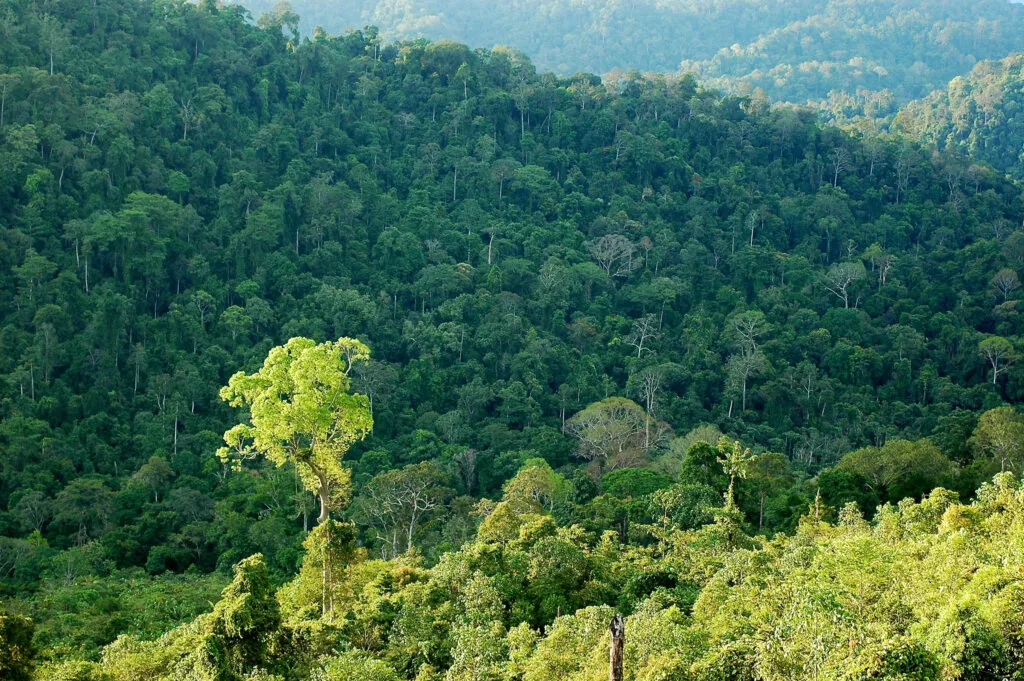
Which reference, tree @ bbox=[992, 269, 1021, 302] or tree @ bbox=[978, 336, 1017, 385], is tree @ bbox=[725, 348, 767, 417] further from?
tree @ bbox=[992, 269, 1021, 302]

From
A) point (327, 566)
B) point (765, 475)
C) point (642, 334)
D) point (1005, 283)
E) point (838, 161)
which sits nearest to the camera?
point (327, 566)

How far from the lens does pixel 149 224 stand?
4284 centimetres

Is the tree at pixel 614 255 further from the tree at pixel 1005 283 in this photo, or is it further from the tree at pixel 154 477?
the tree at pixel 154 477

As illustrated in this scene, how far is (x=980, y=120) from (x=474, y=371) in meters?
55.1

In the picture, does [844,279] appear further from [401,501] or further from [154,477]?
[154,477]

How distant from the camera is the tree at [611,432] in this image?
35.1 meters

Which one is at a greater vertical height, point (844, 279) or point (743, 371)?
point (844, 279)

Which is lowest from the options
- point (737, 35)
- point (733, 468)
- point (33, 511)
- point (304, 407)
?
point (33, 511)

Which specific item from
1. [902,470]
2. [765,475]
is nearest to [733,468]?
[765,475]

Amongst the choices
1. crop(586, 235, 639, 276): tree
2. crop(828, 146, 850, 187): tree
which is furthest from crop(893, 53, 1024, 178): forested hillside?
crop(586, 235, 639, 276): tree

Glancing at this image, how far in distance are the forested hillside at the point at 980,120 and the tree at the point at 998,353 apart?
3378 cm

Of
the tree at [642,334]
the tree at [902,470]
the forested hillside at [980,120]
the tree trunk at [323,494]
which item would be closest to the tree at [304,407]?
the tree trunk at [323,494]

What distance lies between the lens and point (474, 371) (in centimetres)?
4266

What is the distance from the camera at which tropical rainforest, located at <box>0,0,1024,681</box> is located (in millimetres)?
14219
